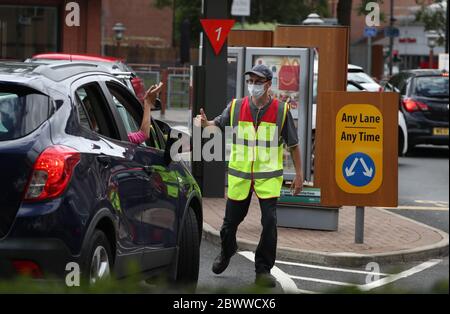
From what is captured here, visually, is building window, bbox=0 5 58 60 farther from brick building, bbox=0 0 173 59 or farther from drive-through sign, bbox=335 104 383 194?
drive-through sign, bbox=335 104 383 194

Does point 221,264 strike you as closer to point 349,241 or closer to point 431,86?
point 349,241

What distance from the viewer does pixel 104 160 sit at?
5.71 metres

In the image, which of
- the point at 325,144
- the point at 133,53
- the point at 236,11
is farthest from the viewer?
the point at 133,53

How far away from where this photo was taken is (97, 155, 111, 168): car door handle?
18.5 feet

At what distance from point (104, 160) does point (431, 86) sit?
16.5m

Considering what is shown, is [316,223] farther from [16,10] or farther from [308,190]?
[16,10]

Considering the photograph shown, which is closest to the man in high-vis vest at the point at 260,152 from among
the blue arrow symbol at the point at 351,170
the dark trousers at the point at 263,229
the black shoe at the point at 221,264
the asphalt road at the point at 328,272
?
the dark trousers at the point at 263,229

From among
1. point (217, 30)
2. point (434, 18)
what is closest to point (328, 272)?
point (217, 30)

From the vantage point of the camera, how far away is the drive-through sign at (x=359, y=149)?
10305 millimetres

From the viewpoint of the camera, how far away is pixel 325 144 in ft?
34.4

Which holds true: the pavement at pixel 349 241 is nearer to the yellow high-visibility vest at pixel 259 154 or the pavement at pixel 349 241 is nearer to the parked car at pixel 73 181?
the yellow high-visibility vest at pixel 259 154

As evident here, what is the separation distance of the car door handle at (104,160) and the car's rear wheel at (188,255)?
1.60 meters
